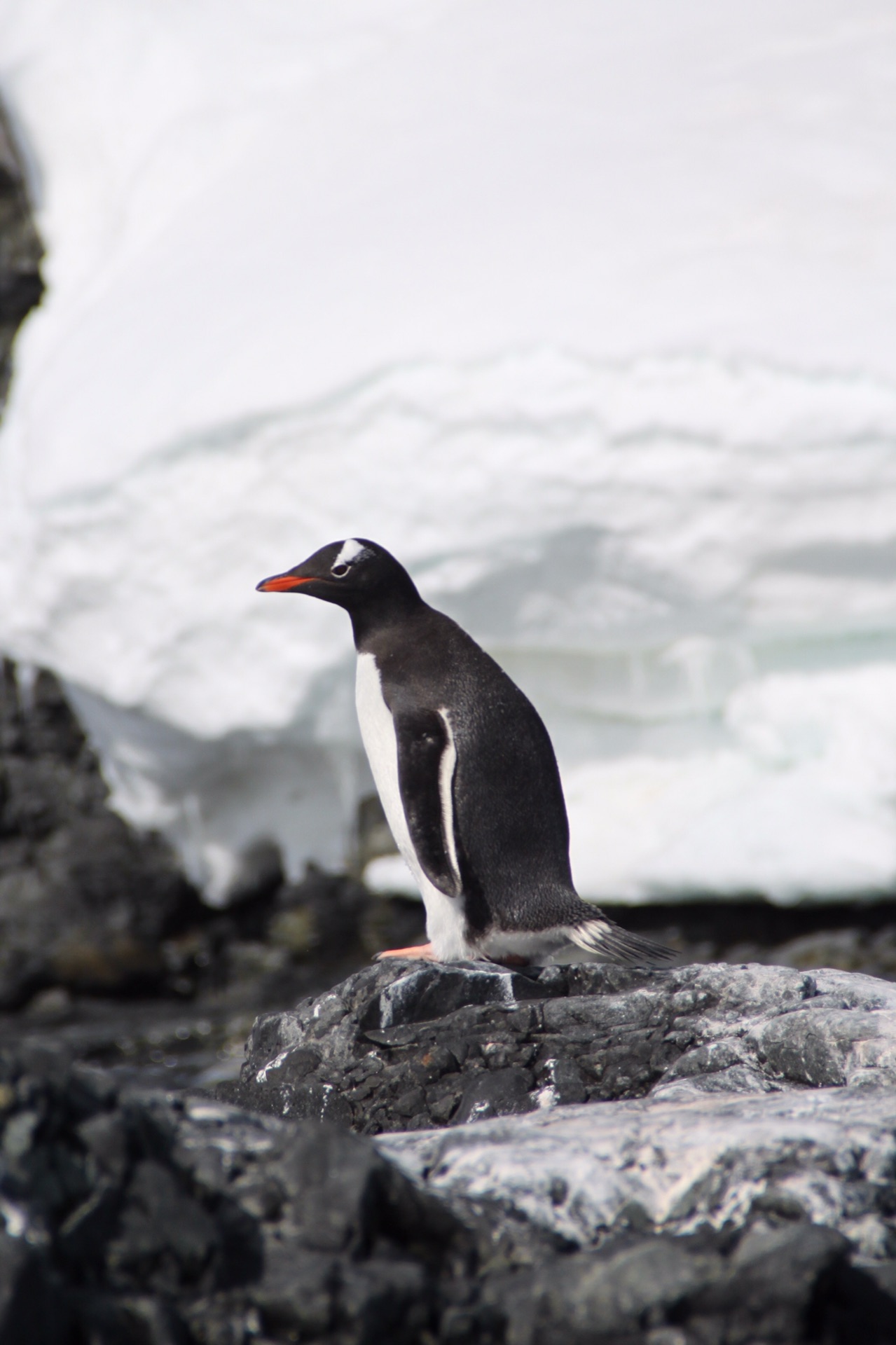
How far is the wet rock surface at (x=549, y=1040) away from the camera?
1.92 metres

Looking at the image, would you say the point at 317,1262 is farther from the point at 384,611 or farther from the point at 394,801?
the point at 384,611

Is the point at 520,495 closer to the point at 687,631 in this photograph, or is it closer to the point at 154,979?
the point at 687,631

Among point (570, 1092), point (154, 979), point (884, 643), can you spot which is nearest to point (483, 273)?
point (884, 643)

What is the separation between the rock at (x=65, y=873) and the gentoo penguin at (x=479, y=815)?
4.14 metres

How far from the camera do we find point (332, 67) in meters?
7.08

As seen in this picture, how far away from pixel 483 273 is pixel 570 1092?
423 centimetres

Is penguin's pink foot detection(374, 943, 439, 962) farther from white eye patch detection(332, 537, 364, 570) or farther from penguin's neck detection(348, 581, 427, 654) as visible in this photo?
white eye patch detection(332, 537, 364, 570)

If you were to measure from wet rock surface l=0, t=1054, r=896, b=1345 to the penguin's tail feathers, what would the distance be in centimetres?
114

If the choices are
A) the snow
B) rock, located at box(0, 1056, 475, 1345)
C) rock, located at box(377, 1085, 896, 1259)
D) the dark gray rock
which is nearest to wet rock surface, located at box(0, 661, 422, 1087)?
the snow

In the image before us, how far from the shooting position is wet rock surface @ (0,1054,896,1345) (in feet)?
3.75

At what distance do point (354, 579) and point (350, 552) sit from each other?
55 mm

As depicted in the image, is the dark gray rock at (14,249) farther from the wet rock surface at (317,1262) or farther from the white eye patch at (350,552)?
the wet rock surface at (317,1262)

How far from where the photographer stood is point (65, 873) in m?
6.47

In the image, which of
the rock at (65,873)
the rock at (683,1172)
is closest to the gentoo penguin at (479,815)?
the rock at (683,1172)
